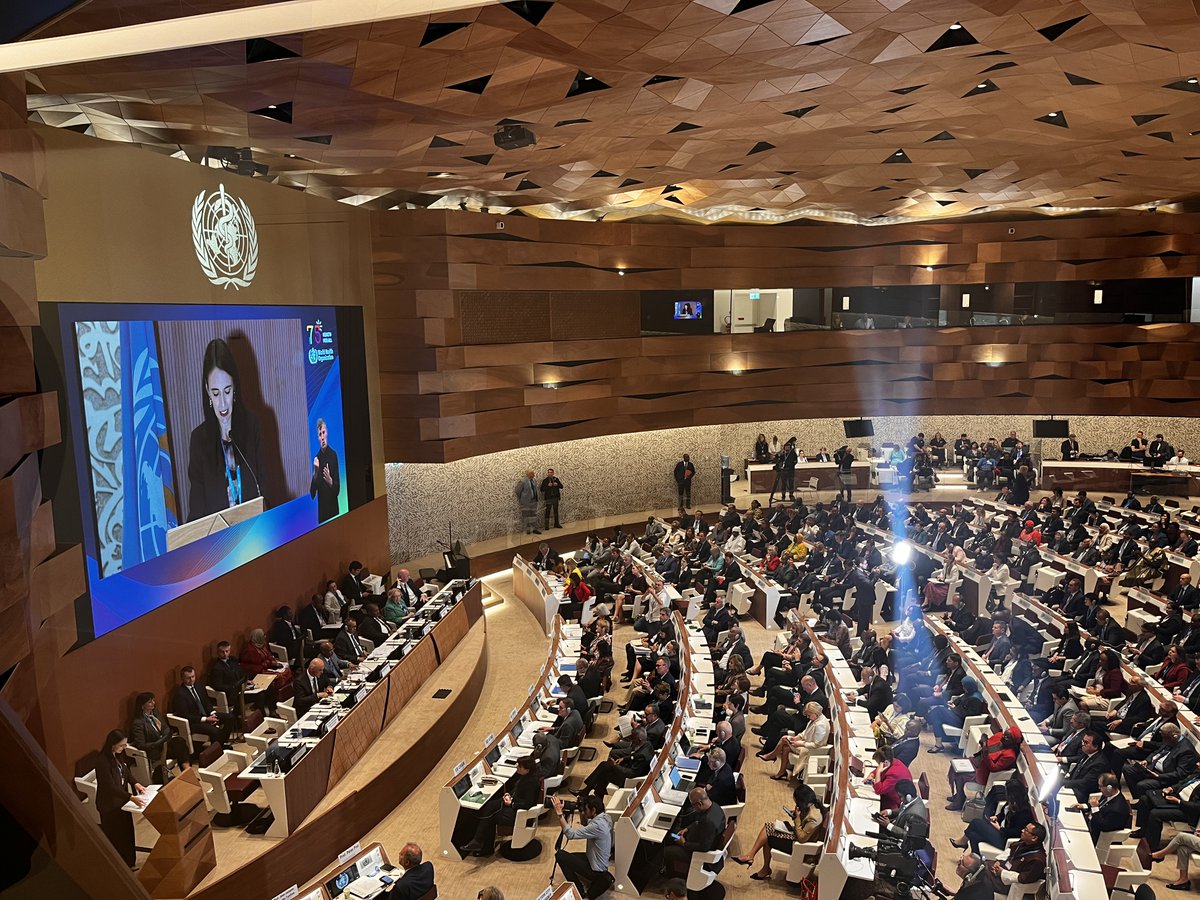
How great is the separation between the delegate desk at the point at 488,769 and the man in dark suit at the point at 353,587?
4011 millimetres

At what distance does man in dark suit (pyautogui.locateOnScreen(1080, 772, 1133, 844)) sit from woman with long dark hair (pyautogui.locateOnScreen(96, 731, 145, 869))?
22.8 ft

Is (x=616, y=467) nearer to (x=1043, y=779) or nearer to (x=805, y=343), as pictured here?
(x=805, y=343)

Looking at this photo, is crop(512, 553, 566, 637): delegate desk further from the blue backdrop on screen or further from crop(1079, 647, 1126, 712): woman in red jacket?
crop(1079, 647, 1126, 712): woman in red jacket

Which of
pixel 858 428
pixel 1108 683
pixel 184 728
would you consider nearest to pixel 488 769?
pixel 184 728

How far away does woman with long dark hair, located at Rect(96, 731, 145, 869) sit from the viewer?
18.0 ft

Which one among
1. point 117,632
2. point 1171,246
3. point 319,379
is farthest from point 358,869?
point 1171,246

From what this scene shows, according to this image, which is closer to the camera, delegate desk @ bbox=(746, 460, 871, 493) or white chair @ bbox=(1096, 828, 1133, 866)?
white chair @ bbox=(1096, 828, 1133, 866)

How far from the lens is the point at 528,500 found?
61.4ft

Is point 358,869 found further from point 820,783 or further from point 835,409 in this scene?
point 835,409

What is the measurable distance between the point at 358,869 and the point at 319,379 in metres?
7.83

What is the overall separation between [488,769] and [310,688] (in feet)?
7.93

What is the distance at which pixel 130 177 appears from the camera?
8500 millimetres

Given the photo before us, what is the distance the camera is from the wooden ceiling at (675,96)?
6742 millimetres

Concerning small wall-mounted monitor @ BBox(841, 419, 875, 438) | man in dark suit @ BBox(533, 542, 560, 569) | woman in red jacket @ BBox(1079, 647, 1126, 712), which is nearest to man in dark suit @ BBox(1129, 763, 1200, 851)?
woman in red jacket @ BBox(1079, 647, 1126, 712)
